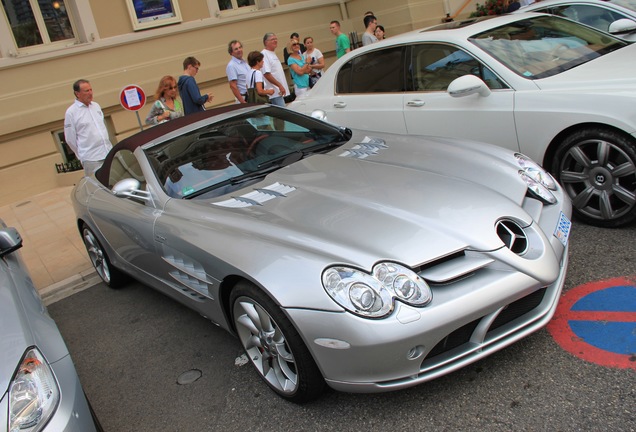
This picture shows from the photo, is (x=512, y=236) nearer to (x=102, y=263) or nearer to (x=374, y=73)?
(x=374, y=73)

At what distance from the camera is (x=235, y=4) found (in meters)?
12.1

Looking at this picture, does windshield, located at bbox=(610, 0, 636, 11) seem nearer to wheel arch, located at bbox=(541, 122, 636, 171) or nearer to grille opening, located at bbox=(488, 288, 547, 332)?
wheel arch, located at bbox=(541, 122, 636, 171)

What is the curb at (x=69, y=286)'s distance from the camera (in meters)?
5.18

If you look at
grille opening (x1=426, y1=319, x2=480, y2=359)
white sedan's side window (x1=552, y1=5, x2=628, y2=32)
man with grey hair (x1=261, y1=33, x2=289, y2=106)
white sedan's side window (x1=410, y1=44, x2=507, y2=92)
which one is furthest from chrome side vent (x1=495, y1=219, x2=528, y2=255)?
man with grey hair (x1=261, y1=33, x2=289, y2=106)

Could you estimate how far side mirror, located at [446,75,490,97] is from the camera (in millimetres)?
4277

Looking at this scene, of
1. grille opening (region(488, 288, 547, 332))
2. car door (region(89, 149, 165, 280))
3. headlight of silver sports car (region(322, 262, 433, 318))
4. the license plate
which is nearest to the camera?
headlight of silver sports car (region(322, 262, 433, 318))

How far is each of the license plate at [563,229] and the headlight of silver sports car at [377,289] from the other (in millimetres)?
956

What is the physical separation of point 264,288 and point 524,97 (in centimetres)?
272

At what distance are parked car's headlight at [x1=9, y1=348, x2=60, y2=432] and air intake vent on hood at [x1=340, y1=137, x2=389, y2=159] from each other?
227 centimetres

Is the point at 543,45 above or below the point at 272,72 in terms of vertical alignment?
below

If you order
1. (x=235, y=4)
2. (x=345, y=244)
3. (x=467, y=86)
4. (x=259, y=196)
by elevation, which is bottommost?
(x=345, y=244)

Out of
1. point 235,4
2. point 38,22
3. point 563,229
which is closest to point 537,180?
point 563,229

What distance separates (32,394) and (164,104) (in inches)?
211

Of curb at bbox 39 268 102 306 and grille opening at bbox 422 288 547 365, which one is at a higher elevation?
grille opening at bbox 422 288 547 365
